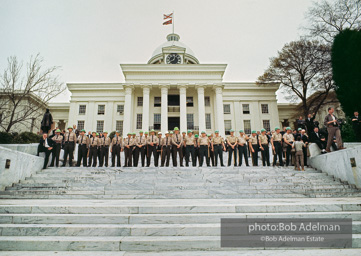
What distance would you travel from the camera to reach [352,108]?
11.3 m

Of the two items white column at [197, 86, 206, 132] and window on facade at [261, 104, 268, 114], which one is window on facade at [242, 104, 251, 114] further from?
white column at [197, 86, 206, 132]

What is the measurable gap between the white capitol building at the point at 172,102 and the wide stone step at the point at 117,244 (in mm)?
22172

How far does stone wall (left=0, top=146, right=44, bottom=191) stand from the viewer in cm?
611

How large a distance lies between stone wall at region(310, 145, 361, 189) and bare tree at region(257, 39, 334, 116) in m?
15.9

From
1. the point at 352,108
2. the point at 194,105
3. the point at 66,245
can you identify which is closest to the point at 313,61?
the point at 352,108

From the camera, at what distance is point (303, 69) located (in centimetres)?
2233

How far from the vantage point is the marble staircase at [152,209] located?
3.16m

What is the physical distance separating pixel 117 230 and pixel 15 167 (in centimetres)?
506

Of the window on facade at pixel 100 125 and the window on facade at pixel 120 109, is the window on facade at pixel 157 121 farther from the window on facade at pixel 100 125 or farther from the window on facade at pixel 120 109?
the window on facade at pixel 100 125

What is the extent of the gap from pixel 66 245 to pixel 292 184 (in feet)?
19.3

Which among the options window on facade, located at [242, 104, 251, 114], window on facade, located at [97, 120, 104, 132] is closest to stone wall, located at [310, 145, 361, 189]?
window on facade, located at [242, 104, 251, 114]

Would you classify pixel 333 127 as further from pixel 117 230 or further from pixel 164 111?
pixel 164 111

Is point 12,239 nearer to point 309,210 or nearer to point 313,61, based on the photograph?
point 309,210

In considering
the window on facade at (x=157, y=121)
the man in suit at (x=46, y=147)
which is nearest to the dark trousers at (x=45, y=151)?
the man in suit at (x=46, y=147)
